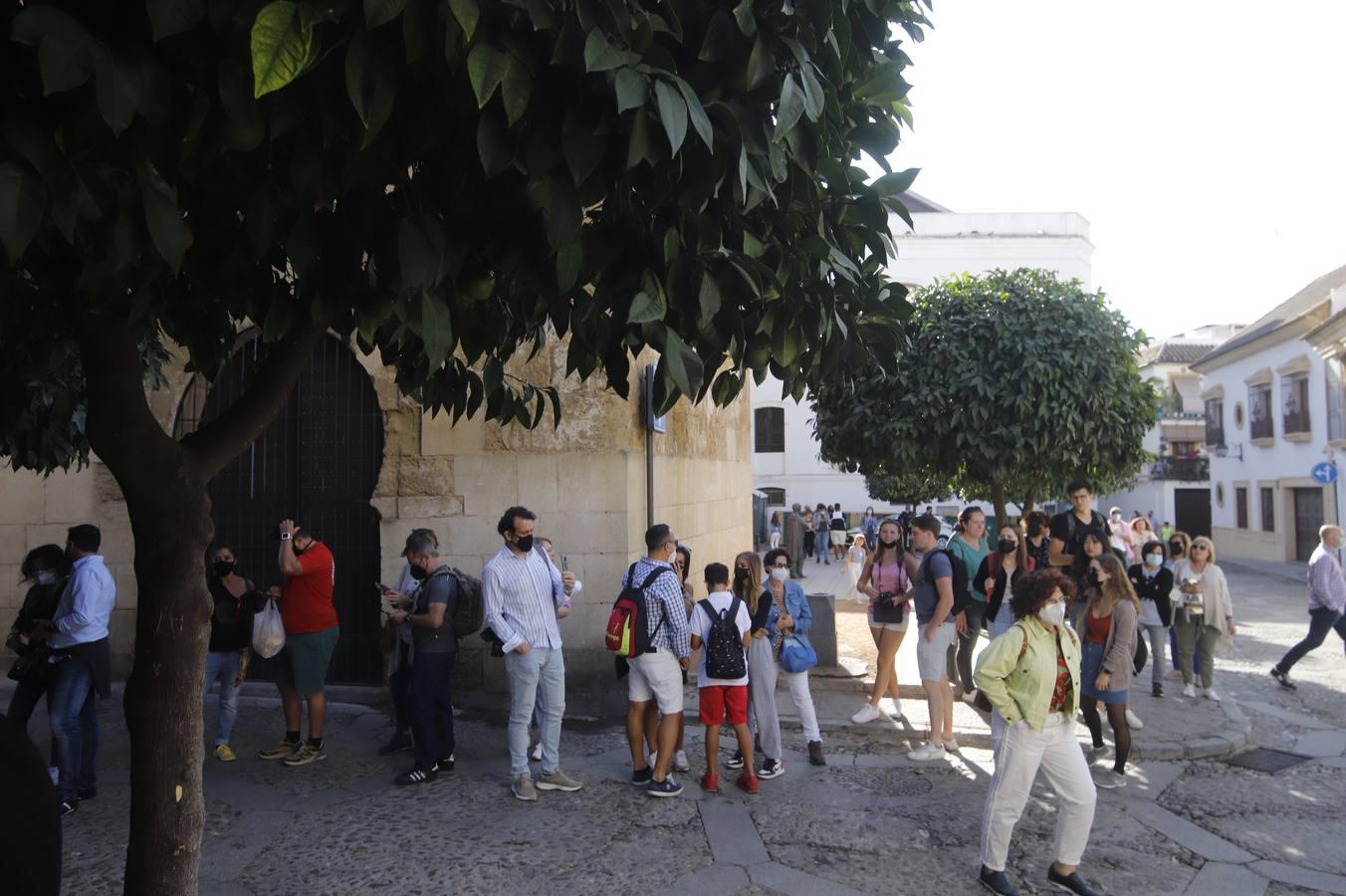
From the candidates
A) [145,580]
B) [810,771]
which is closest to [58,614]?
[145,580]

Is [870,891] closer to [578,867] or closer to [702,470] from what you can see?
[578,867]

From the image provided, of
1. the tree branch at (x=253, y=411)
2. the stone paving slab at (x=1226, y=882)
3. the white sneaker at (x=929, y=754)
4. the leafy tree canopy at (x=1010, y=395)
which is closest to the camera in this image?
the tree branch at (x=253, y=411)

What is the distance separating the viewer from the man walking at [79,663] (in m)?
5.48

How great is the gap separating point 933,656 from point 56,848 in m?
6.12

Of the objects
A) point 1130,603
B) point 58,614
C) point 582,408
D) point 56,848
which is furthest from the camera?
point 582,408

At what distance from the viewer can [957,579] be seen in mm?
7293

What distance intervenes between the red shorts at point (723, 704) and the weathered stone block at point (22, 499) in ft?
20.8

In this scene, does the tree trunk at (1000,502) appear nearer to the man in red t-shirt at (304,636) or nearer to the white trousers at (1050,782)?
the white trousers at (1050,782)

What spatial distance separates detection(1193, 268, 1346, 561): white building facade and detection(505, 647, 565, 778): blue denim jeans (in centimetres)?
2708

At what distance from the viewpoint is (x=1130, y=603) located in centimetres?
636

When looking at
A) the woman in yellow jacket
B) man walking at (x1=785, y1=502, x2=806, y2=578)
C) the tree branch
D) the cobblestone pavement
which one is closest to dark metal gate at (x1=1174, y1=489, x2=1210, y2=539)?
man walking at (x1=785, y1=502, x2=806, y2=578)

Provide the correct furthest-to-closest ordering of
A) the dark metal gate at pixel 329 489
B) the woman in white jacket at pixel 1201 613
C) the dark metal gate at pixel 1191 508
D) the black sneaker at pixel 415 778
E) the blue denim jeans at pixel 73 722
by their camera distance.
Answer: the dark metal gate at pixel 1191 508 < the woman in white jacket at pixel 1201 613 < the dark metal gate at pixel 329 489 < the black sneaker at pixel 415 778 < the blue denim jeans at pixel 73 722

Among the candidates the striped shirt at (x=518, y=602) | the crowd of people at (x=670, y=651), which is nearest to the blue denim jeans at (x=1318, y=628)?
the crowd of people at (x=670, y=651)

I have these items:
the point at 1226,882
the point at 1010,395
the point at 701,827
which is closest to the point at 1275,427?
the point at 1010,395
